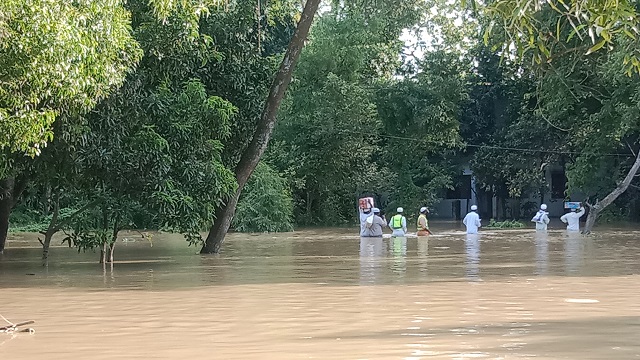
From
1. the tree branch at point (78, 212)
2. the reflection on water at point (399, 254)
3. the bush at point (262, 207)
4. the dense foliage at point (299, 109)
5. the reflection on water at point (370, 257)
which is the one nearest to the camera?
the dense foliage at point (299, 109)

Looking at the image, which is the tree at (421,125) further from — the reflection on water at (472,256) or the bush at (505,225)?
the reflection on water at (472,256)

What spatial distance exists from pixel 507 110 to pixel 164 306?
36.1 metres

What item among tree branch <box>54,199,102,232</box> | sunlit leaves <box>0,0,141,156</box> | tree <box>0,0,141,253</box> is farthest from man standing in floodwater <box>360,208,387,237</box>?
sunlit leaves <box>0,0,141,156</box>

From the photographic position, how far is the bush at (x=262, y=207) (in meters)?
37.6

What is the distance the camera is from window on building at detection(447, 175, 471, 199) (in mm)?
49184

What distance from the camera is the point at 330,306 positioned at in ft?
34.8

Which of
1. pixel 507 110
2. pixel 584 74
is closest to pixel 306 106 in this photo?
pixel 507 110

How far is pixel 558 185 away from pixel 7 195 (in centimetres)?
3610

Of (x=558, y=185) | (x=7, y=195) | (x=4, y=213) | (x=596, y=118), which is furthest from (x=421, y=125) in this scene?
(x=7, y=195)

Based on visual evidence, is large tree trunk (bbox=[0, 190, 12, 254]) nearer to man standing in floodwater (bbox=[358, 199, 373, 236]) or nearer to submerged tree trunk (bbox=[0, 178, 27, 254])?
submerged tree trunk (bbox=[0, 178, 27, 254])

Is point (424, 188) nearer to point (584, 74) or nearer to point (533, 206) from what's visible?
point (533, 206)

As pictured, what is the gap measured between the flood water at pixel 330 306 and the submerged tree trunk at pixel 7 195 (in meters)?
1.67

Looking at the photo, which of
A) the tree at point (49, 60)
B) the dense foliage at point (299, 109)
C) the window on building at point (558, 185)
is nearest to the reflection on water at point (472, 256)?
the dense foliage at point (299, 109)

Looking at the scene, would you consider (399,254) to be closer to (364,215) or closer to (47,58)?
(364,215)
